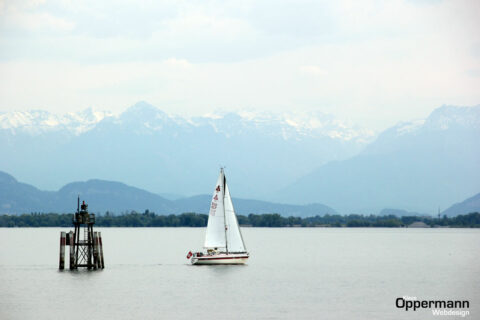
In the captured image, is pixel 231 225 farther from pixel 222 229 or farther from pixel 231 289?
pixel 231 289

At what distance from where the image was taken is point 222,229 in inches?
4090

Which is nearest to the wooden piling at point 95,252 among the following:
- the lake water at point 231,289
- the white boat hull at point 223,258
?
the lake water at point 231,289

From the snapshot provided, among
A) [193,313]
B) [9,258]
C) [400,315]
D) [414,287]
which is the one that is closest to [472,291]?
[414,287]

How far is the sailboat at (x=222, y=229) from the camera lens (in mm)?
103562

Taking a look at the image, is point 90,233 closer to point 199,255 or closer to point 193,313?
point 199,255

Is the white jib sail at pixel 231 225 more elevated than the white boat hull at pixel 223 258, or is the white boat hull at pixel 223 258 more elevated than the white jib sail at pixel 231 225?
the white jib sail at pixel 231 225

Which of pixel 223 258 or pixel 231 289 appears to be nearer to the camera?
pixel 231 289

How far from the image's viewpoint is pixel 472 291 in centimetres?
8581

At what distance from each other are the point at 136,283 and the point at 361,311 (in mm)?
31100

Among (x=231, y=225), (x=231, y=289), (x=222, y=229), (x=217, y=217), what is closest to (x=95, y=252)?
(x=217, y=217)

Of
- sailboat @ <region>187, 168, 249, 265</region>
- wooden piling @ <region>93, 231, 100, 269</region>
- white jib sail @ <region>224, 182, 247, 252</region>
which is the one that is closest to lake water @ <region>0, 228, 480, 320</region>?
wooden piling @ <region>93, 231, 100, 269</region>

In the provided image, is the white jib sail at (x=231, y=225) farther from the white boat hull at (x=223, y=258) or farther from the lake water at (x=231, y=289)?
the lake water at (x=231, y=289)

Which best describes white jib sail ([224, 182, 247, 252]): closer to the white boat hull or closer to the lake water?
the white boat hull

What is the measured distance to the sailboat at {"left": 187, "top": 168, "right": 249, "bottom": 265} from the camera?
104 metres
